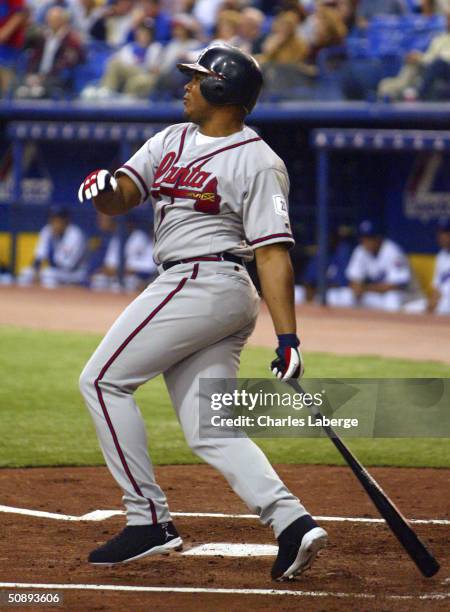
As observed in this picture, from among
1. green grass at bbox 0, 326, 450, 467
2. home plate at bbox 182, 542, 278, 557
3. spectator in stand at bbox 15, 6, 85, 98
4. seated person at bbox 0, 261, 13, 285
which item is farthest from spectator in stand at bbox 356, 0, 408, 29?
home plate at bbox 182, 542, 278, 557

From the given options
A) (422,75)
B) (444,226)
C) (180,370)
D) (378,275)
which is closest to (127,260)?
(378,275)

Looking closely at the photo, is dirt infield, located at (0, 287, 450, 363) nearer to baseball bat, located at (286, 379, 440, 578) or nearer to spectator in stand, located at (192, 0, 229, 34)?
spectator in stand, located at (192, 0, 229, 34)

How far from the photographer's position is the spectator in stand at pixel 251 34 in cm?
1555

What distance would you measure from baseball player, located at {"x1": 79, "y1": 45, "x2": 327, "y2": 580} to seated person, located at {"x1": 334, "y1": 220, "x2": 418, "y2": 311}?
35.6 ft

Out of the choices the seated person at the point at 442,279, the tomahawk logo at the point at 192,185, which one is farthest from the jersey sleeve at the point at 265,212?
the seated person at the point at 442,279

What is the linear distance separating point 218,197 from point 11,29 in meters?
15.6

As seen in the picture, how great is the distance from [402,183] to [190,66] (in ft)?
40.1

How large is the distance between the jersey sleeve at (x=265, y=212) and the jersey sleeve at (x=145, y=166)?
42cm

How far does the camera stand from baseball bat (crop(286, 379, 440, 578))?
420 cm

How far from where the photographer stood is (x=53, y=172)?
19.4 meters

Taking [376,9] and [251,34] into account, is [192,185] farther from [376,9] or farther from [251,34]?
[376,9]

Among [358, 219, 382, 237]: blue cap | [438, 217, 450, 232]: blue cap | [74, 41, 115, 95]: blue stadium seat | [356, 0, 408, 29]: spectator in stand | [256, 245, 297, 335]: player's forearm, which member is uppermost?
[356, 0, 408, 29]: spectator in stand

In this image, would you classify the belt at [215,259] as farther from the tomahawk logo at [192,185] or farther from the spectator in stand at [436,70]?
the spectator in stand at [436,70]

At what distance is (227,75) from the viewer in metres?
4.33
